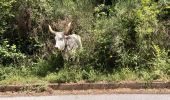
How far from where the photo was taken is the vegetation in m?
12.9

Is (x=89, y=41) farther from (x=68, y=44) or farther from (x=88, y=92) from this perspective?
(x=88, y=92)

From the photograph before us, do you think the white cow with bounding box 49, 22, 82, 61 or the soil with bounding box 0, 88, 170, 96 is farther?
the white cow with bounding box 49, 22, 82, 61

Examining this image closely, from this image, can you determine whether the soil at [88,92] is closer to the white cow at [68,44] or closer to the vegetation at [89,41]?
the vegetation at [89,41]

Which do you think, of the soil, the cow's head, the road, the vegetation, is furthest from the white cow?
the road

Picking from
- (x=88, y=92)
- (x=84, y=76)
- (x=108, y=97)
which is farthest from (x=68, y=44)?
(x=108, y=97)

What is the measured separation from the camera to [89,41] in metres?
13.8

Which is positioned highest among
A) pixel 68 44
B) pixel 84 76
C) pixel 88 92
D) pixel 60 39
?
pixel 60 39

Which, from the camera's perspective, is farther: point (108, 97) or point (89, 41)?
point (89, 41)

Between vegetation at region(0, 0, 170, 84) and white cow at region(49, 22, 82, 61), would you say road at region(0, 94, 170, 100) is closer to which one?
vegetation at region(0, 0, 170, 84)

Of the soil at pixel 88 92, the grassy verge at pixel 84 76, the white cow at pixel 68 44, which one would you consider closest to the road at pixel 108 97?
the soil at pixel 88 92

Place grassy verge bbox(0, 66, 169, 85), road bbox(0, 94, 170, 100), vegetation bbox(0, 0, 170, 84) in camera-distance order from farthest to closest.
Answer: vegetation bbox(0, 0, 170, 84)
grassy verge bbox(0, 66, 169, 85)
road bbox(0, 94, 170, 100)

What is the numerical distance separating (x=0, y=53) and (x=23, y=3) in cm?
214

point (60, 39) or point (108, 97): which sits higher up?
point (60, 39)

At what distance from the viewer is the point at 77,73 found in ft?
42.5
